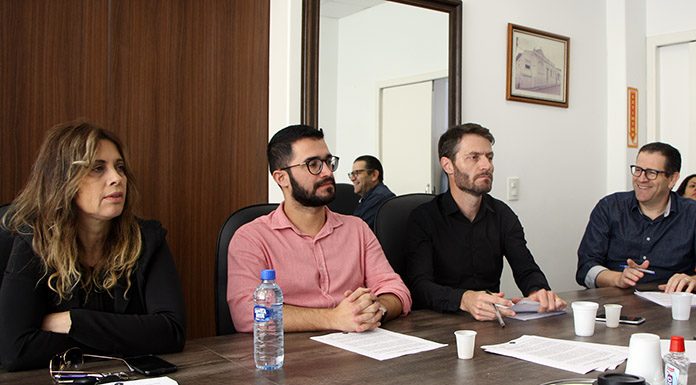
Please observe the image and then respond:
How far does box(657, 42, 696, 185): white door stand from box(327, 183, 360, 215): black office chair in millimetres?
2505

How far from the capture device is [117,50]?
98.7 inches

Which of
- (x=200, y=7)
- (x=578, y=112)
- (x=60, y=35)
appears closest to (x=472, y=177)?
(x=200, y=7)

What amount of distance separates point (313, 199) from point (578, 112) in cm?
273

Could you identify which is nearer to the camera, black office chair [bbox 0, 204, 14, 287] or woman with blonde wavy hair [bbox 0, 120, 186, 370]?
woman with blonde wavy hair [bbox 0, 120, 186, 370]

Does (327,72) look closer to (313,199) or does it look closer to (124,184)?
(313,199)

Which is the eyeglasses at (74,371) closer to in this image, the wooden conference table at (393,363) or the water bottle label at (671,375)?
the wooden conference table at (393,363)

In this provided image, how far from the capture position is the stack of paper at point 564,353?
4.71 ft

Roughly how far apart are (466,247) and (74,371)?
1.63m

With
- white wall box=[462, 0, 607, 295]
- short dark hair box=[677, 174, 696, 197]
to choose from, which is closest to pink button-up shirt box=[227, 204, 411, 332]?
white wall box=[462, 0, 607, 295]

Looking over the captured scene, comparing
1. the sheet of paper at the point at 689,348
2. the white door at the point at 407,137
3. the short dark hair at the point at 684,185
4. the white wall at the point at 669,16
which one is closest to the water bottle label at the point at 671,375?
the sheet of paper at the point at 689,348

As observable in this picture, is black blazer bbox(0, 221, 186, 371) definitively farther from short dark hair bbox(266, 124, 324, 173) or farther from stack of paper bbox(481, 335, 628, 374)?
stack of paper bbox(481, 335, 628, 374)

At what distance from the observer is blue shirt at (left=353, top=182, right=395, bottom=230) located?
10.3 ft

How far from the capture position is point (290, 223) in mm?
2086

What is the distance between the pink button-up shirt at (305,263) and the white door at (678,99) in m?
3.06
